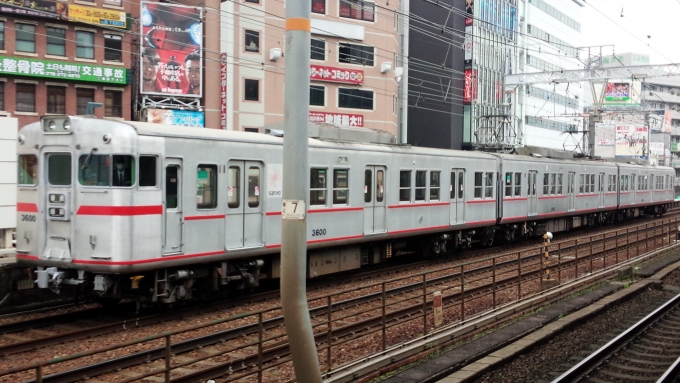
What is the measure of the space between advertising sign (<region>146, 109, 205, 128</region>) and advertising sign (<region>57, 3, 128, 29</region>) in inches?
200

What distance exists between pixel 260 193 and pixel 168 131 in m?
2.57

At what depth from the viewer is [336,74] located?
4378 centimetres

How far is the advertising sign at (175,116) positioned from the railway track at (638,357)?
89.0 feet

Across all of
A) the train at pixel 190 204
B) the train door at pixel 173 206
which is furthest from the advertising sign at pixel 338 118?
the train door at pixel 173 206

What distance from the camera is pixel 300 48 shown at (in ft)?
21.6

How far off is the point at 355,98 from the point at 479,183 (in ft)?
77.8

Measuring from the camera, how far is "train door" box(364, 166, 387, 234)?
17156 mm

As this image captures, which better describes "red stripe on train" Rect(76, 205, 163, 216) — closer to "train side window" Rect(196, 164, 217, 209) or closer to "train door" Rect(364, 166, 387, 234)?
"train side window" Rect(196, 164, 217, 209)

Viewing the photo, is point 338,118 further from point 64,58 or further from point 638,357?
point 638,357

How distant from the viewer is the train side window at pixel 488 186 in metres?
23.1

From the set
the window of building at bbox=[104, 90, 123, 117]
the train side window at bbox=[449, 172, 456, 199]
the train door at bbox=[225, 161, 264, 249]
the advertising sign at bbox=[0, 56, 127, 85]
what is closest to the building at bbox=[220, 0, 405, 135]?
the window of building at bbox=[104, 90, 123, 117]

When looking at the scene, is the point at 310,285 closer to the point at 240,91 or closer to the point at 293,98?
the point at 293,98

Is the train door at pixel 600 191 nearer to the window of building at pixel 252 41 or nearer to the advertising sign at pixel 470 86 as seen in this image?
the window of building at pixel 252 41

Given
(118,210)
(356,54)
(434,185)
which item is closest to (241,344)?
(118,210)
